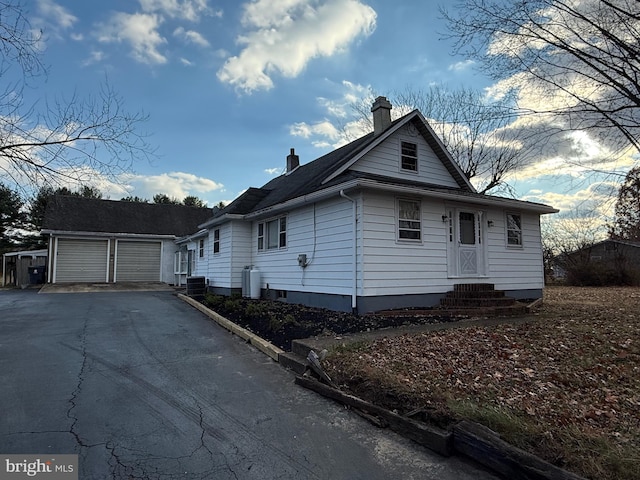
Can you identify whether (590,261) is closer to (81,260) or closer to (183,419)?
(183,419)

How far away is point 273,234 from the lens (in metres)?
13.0

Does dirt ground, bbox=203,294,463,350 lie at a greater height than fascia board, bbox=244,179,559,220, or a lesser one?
lesser

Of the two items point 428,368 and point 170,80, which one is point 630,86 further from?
point 170,80

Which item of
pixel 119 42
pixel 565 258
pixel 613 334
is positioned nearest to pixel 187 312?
pixel 119 42

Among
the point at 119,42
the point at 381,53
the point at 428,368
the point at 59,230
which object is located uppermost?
the point at 381,53

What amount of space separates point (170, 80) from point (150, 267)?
16.3 metres

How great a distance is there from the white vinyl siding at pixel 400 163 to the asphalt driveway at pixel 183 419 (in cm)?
690

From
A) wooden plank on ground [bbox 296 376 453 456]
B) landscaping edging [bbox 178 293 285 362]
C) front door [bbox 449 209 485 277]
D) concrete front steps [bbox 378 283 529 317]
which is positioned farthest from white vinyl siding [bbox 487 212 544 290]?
wooden plank on ground [bbox 296 376 453 456]

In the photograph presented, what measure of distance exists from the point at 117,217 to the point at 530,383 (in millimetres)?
24266

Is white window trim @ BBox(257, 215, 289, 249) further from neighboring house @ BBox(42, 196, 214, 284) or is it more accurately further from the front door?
neighboring house @ BBox(42, 196, 214, 284)

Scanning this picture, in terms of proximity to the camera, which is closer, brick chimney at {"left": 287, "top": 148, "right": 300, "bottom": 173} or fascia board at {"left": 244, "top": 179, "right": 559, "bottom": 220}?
fascia board at {"left": 244, "top": 179, "right": 559, "bottom": 220}

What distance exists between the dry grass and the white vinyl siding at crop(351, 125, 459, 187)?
6.01 metres

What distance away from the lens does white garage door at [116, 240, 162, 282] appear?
2205 cm

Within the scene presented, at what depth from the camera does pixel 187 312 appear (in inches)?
448
